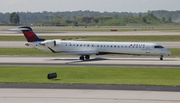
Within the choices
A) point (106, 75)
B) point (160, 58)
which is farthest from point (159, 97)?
point (160, 58)

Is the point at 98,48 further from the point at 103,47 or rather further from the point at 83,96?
the point at 83,96

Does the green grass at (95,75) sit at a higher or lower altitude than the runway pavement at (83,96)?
lower

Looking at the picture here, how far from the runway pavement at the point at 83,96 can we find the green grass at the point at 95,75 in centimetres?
447

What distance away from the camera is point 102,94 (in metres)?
30.0

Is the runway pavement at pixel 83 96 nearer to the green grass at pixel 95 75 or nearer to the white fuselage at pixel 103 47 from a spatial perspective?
the green grass at pixel 95 75

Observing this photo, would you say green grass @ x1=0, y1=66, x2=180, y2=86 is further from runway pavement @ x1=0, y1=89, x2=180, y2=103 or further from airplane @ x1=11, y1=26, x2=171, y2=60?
airplane @ x1=11, y1=26, x2=171, y2=60

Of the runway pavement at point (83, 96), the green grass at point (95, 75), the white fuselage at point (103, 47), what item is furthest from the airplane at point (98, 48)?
→ the runway pavement at point (83, 96)

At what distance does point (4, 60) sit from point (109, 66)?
50.3 ft

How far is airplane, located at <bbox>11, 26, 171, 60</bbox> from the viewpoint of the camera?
2210 inches

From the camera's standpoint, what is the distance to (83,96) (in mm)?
29047

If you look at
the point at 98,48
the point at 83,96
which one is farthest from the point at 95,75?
the point at 98,48

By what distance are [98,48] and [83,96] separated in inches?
1118

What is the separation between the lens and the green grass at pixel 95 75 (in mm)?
36281

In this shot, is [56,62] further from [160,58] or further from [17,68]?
[160,58]
